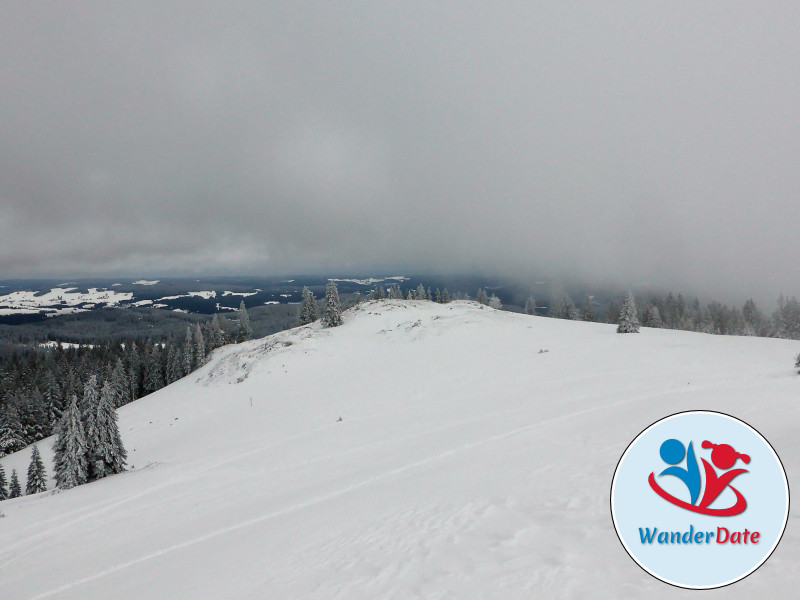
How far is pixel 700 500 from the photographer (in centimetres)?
395

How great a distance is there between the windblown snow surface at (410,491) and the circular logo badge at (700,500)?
32cm

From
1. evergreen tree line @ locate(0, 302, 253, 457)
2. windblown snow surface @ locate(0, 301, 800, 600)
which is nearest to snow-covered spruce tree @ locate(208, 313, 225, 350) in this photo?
evergreen tree line @ locate(0, 302, 253, 457)

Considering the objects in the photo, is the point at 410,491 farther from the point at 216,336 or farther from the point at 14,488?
the point at 216,336

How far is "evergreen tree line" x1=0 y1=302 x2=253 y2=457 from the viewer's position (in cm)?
5159

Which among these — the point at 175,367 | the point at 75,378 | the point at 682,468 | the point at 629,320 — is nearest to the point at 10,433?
the point at 175,367

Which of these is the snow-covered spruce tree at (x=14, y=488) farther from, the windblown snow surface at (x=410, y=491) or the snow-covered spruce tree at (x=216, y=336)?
the snow-covered spruce tree at (x=216, y=336)

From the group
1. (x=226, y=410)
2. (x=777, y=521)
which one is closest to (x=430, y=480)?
(x=777, y=521)

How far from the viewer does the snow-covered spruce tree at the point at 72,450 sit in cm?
2091

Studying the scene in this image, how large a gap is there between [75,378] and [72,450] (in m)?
64.5

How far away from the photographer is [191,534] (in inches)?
360

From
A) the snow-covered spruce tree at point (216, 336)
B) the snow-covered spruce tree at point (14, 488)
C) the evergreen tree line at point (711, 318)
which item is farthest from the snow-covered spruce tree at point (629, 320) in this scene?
the snow-covered spruce tree at point (216, 336)

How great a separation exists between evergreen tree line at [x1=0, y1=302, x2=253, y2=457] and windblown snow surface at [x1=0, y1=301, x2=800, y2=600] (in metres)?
41.4

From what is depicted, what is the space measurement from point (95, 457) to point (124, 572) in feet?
63.0

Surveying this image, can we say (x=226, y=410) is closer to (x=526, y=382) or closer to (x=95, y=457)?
(x=95, y=457)
